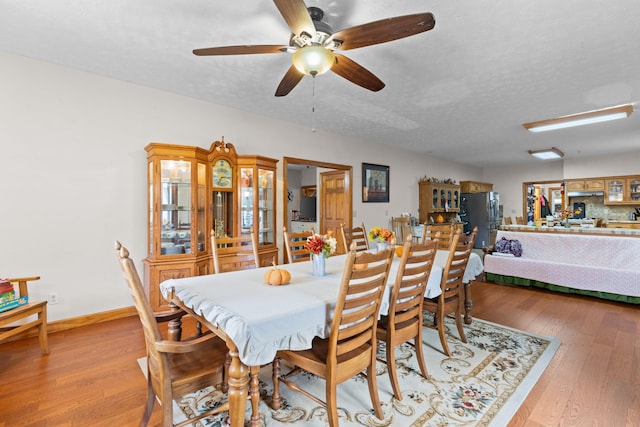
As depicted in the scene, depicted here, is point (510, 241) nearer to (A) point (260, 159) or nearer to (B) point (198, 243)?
(A) point (260, 159)

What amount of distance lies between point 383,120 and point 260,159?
80.1 inches

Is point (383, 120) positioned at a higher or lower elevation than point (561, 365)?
higher

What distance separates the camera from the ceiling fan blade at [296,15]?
153 centimetres

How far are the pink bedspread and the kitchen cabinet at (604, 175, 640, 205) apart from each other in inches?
176

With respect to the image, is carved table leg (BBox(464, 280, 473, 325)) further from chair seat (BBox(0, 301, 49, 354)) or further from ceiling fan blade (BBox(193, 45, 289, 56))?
chair seat (BBox(0, 301, 49, 354))

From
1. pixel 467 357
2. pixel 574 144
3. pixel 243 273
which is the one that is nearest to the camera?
pixel 243 273

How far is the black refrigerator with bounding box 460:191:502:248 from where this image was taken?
816 cm

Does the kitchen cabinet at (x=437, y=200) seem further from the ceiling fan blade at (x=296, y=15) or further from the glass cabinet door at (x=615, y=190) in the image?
the ceiling fan blade at (x=296, y=15)

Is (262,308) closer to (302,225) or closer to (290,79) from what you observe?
(290,79)

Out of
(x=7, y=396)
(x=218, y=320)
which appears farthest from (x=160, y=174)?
(x=218, y=320)

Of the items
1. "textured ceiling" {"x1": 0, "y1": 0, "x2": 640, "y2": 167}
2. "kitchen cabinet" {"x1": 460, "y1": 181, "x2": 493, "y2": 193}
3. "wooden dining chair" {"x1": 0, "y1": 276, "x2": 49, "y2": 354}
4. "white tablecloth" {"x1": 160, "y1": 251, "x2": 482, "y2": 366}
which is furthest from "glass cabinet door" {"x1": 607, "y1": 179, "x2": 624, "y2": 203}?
"wooden dining chair" {"x1": 0, "y1": 276, "x2": 49, "y2": 354}

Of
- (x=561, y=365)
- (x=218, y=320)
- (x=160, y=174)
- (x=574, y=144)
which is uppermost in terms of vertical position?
(x=574, y=144)

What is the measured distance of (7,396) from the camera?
6.34 ft

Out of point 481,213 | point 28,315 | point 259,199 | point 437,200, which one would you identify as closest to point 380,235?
point 259,199
